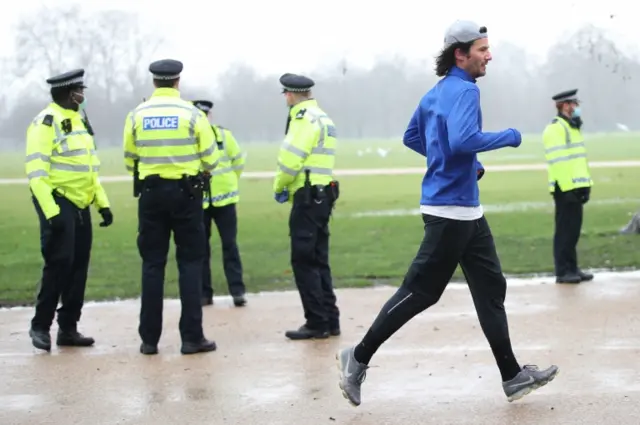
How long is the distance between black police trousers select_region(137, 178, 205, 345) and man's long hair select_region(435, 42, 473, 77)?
2.38m

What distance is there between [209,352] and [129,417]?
6.30 feet

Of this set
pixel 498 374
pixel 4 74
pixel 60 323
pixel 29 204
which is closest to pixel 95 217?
pixel 29 204

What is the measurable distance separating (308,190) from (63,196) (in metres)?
1.67

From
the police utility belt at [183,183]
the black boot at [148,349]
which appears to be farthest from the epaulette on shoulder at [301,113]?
the black boot at [148,349]

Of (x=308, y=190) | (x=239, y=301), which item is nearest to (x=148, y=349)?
(x=308, y=190)

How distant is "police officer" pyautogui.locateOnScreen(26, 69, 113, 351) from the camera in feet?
26.9

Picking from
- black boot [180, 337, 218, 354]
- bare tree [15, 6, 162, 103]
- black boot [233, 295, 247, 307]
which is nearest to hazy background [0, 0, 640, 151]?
bare tree [15, 6, 162, 103]

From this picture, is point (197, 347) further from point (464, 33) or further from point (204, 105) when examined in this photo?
point (204, 105)

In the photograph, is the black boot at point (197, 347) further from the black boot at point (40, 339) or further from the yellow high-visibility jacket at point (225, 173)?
the yellow high-visibility jacket at point (225, 173)

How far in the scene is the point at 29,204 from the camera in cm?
2302

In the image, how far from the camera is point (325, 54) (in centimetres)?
3078

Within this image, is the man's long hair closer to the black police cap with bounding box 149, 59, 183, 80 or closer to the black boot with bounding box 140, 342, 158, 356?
the black police cap with bounding box 149, 59, 183, 80

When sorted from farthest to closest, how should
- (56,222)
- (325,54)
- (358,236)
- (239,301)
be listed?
1. (325,54)
2. (358,236)
3. (239,301)
4. (56,222)

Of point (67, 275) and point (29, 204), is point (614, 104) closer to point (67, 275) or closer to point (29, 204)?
point (29, 204)
